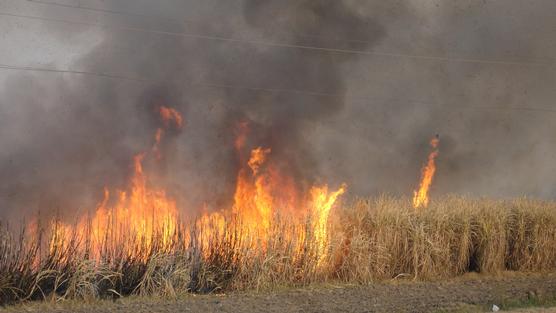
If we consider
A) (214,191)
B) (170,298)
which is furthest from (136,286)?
(214,191)

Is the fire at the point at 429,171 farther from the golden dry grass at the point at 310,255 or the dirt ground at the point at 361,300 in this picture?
the dirt ground at the point at 361,300

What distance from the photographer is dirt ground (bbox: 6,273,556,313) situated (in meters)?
8.80

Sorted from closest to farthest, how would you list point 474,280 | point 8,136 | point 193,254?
1. point 193,254
2. point 474,280
3. point 8,136

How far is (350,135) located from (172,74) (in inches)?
283

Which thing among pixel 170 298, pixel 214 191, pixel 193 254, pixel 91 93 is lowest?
pixel 170 298

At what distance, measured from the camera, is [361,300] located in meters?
9.66

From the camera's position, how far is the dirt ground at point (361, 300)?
28.9ft

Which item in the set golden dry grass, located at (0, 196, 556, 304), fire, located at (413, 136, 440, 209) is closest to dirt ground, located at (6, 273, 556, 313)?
golden dry grass, located at (0, 196, 556, 304)

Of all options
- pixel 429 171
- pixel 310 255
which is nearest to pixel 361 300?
pixel 310 255

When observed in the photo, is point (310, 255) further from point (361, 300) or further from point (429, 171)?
point (429, 171)

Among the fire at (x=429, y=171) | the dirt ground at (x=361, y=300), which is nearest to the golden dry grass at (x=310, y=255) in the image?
the dirt ground at (x=361, y=300)

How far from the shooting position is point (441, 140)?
23.9 metres

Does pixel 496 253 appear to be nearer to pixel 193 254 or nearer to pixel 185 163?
pixel 193 254

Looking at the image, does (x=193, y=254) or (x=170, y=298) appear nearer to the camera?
(x=170, y=298)
